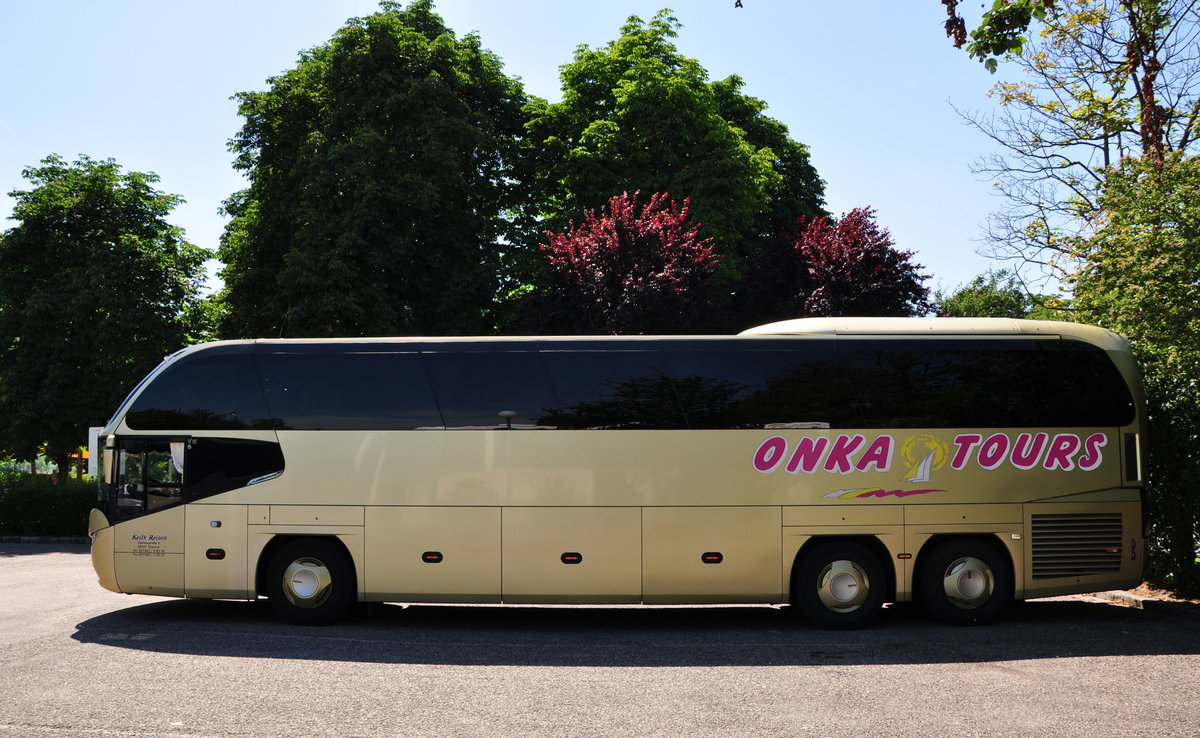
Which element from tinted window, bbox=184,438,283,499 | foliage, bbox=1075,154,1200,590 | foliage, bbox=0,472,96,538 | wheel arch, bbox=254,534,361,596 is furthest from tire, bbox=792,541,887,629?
foliage, bbox=0,472,96,538

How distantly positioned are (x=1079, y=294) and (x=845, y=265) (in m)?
11.2

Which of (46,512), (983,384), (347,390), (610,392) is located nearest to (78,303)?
(46,512)

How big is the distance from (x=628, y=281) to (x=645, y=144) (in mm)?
10300

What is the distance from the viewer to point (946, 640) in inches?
379

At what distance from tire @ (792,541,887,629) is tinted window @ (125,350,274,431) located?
6.52 metres

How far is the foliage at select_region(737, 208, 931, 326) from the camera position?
25.5m

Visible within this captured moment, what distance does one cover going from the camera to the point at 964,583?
1048 centimetres

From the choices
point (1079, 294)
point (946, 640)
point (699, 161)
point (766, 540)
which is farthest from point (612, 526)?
point (699, 161)

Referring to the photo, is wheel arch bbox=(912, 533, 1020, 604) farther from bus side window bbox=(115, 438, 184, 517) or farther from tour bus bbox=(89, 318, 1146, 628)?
bus side window bbox=(115, 438, 184, 517)

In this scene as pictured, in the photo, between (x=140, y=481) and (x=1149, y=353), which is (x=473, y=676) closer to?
(x=140, y=481)

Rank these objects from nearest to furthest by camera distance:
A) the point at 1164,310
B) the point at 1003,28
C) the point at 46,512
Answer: the point at 1003,28 → the point at 1164,310 → the point at 46,512

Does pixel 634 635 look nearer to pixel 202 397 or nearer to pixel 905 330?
pixel 905 330

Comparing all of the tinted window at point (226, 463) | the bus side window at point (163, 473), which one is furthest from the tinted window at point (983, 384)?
the bus side window at point (163, 473)

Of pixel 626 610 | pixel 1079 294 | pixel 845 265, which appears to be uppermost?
pixel 845 265
